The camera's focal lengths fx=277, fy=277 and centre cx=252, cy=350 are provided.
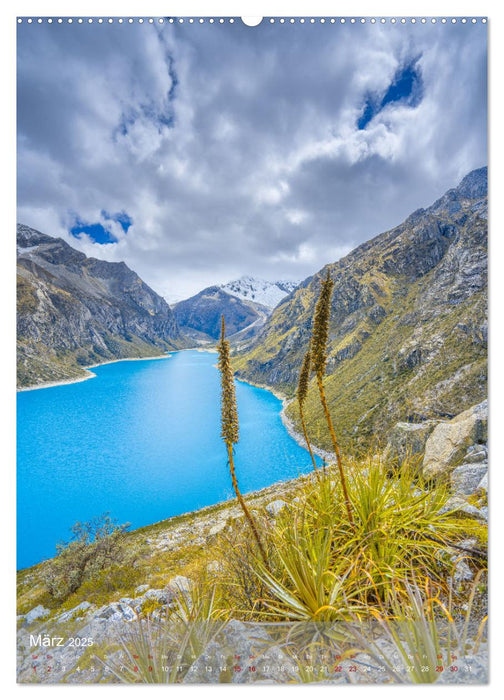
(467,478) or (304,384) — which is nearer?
(304,384)

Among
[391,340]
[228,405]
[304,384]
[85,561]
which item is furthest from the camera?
[391,340]

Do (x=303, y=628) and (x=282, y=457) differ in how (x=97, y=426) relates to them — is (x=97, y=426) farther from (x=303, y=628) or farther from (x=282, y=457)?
(x=303, y=628)

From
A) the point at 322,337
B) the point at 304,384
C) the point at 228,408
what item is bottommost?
the point at 228,408

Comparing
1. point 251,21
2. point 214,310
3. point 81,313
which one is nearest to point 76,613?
point 214,310

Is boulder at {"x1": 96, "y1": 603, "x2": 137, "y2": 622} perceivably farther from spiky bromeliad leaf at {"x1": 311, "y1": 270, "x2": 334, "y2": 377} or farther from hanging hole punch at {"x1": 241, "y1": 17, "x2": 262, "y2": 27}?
hanging hole punch at {"x1": 241, "y1": 17, "x2": 262, "y2": 27}

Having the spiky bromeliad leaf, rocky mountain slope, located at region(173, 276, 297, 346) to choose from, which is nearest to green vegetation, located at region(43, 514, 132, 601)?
rocky mountain slope, located at region(173, 276, 297, 346)

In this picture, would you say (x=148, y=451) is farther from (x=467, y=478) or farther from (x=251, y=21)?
(x=251, y=21)
